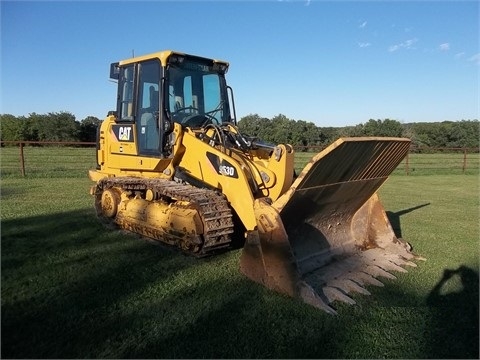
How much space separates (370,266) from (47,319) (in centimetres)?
374

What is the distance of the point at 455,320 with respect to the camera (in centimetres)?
410

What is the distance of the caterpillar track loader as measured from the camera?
15.6 feet

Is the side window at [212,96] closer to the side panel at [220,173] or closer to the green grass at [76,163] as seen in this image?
the side panel at [220,173]

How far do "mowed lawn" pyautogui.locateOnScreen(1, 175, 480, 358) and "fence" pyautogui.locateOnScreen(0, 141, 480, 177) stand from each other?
11.3 m

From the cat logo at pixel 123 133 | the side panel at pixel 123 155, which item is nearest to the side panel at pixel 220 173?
the side panel at pixel 123 155

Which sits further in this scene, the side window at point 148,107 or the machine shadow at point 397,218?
the machine shadow at point 397,218

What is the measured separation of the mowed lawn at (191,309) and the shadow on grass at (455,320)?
1 cm

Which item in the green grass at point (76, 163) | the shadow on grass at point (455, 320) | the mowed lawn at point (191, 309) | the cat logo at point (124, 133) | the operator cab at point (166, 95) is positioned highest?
the operator cab at point (166, 95)

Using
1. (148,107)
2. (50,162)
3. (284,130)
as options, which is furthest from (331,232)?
(284,130)

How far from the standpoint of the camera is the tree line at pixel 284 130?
39750 millimetres

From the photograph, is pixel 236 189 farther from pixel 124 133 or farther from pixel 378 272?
pixel 124 133

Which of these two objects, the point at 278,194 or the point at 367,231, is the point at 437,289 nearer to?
the point at 367,231

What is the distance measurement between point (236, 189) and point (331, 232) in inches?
57.6

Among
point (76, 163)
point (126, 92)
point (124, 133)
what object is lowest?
point (76, 163)
